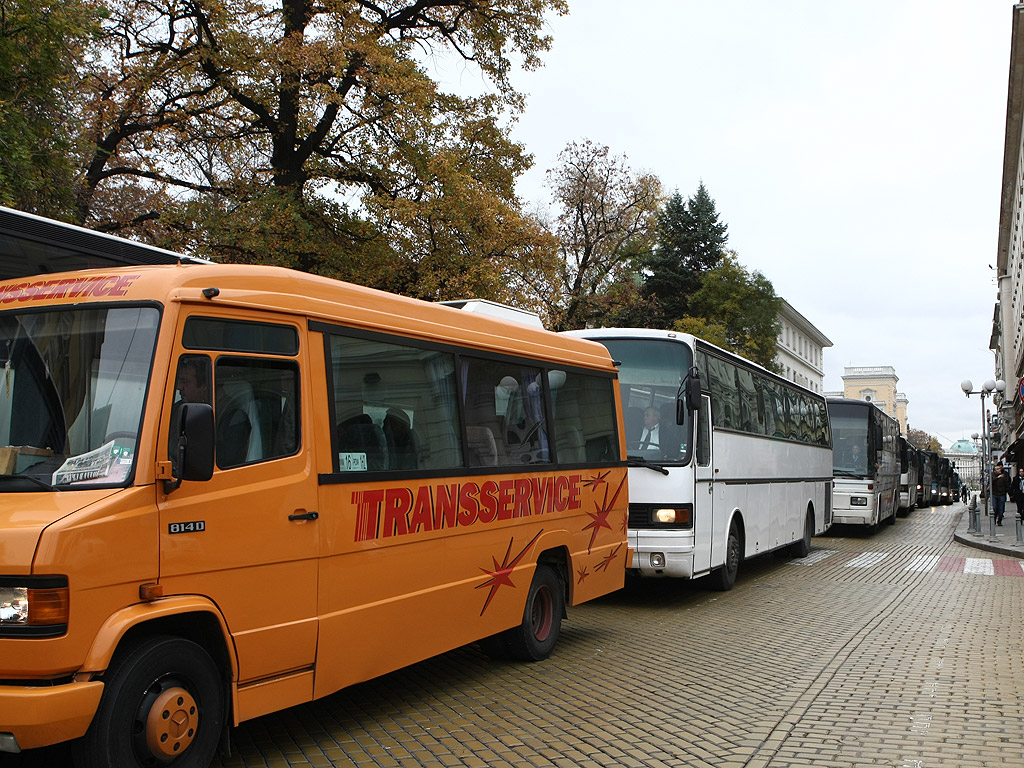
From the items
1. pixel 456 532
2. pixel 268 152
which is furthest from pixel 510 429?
pixel 268 152

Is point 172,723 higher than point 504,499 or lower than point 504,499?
lower

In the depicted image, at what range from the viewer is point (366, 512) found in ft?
19.6

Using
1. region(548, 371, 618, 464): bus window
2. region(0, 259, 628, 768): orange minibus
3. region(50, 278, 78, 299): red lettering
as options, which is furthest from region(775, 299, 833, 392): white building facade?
region(50, 278, 78, 299): red lettering

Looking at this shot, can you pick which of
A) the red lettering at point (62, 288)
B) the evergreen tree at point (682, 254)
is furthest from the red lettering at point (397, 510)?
the evergreen tree at point (682, 254)

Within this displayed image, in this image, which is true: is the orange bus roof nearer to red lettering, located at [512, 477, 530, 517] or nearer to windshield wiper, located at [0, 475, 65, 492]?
windshield wiper, located at [0, 475, 65, 492]

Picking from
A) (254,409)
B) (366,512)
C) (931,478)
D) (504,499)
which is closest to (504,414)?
(504,499)

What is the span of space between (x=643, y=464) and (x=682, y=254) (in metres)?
42.0

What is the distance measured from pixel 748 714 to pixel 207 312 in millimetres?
4524

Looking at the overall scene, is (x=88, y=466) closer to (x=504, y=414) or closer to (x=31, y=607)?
(x=31, y=607)

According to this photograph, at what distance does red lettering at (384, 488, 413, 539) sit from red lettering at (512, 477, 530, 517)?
60.4 inches

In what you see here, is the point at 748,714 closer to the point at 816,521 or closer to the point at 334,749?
the point at 334,749

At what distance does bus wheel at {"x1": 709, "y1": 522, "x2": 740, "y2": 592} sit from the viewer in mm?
12805

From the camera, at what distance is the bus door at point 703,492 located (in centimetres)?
1127

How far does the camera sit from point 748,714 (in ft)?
21.9
